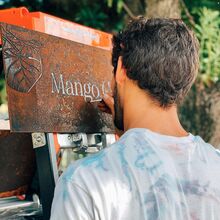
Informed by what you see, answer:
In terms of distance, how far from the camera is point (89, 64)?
2439 millimetres

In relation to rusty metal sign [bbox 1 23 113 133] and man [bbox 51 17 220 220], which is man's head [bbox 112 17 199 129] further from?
rusty metal sign [bbox 1 23 113 133]

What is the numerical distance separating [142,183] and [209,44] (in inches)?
211

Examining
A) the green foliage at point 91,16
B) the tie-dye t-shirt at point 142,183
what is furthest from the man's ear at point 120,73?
the green foliage at point 91,16

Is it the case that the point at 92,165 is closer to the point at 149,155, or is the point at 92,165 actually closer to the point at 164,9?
the point at 149,155

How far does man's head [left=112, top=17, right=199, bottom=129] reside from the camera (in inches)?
71.7

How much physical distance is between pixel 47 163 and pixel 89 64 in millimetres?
456

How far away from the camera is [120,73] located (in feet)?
6.21

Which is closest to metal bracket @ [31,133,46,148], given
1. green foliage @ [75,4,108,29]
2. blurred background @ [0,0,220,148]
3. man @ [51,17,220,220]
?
man @ [51,17,220,220]

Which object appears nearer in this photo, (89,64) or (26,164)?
(89,64)

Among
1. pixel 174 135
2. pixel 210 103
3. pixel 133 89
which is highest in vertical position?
pixel 133 89

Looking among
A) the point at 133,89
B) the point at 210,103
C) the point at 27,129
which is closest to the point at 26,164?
the point at 27,129

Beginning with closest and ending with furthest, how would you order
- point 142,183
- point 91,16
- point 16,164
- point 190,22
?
1. point 142,183
2. point 16,164
3. point 190,22
4. point 91,16

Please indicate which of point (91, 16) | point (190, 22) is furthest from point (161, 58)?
point (91, 16)

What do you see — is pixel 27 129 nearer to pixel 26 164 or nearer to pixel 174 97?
pixel 174 97
